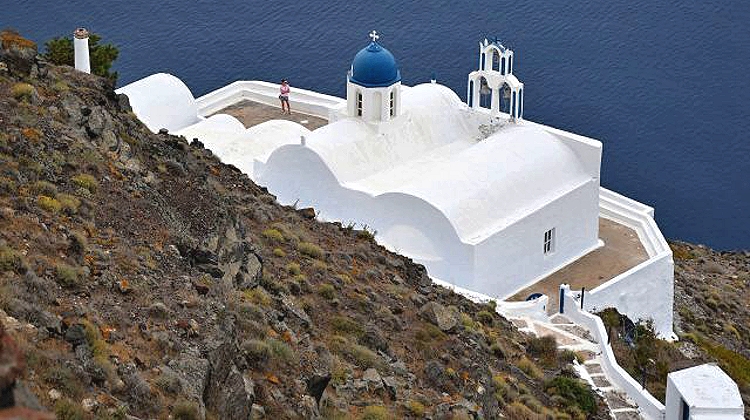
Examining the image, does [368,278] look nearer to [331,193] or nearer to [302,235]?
[302,235]

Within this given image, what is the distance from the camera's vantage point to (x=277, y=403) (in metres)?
18.8

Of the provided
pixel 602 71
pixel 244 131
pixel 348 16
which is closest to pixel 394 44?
pixel 348 16

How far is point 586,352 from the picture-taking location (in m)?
32.7

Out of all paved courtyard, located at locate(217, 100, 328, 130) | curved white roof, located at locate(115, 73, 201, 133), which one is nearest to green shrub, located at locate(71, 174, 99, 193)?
curved white roof, located at locate(115, 73, 201, 133)

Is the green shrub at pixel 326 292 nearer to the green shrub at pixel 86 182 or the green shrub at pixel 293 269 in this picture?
the green shrub at pixel 293 269

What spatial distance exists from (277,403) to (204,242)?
4.50 meters

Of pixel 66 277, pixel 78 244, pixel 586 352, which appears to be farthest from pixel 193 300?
pixel 586 352

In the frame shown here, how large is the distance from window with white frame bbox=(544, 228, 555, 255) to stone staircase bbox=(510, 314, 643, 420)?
12.4 ft

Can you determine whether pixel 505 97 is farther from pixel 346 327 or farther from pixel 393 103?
pixel 346 327

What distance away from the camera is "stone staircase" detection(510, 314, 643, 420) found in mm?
29936

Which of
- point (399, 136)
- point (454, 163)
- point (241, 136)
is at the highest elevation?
point (241, 136)

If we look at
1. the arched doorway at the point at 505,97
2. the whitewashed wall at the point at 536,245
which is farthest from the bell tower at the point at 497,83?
the whitewashed wall at the point at 536,245

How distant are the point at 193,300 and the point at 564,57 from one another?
52.2 meters

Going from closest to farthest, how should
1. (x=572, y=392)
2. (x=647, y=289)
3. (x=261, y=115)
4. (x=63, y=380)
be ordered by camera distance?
(x=63, y=380)
(x=572, y=392)
(x=647, y=289)
(x=261, y=115)
